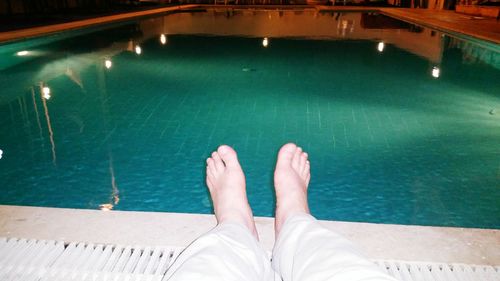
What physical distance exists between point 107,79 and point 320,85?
2775 millimetres

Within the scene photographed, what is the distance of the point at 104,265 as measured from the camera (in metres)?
1.20

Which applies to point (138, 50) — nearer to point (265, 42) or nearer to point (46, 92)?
point (265, 42)

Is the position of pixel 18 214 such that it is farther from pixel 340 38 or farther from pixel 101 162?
pixel 340 38

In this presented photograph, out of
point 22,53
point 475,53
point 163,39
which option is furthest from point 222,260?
point 163,39

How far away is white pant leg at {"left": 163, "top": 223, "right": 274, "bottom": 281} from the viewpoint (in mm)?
867

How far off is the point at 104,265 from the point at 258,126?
233 cm

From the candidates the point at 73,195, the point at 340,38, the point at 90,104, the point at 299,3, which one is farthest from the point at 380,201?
the point at 299,3

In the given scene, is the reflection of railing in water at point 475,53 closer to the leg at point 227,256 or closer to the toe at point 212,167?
the toe at point 212,167

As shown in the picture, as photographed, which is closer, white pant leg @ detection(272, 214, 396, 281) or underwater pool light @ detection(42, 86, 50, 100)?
white pant leg @ detection(272, 214, 396, 281)

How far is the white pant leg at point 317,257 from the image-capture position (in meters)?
0.83

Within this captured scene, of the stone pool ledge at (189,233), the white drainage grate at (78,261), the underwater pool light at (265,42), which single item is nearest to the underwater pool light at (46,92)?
the stone pool ledge at (189,233)

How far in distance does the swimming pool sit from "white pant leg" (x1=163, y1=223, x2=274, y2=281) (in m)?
1.14

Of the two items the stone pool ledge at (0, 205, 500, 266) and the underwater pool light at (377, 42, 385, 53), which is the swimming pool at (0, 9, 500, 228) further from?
the stone pool ledge at (0, 205, 500, 266)

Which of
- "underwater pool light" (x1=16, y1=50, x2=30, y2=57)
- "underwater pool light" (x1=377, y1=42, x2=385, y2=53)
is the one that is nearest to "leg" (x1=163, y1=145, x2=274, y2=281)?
"underwater pool light" (x1=16, y1=50, x2=30, y2=57)
